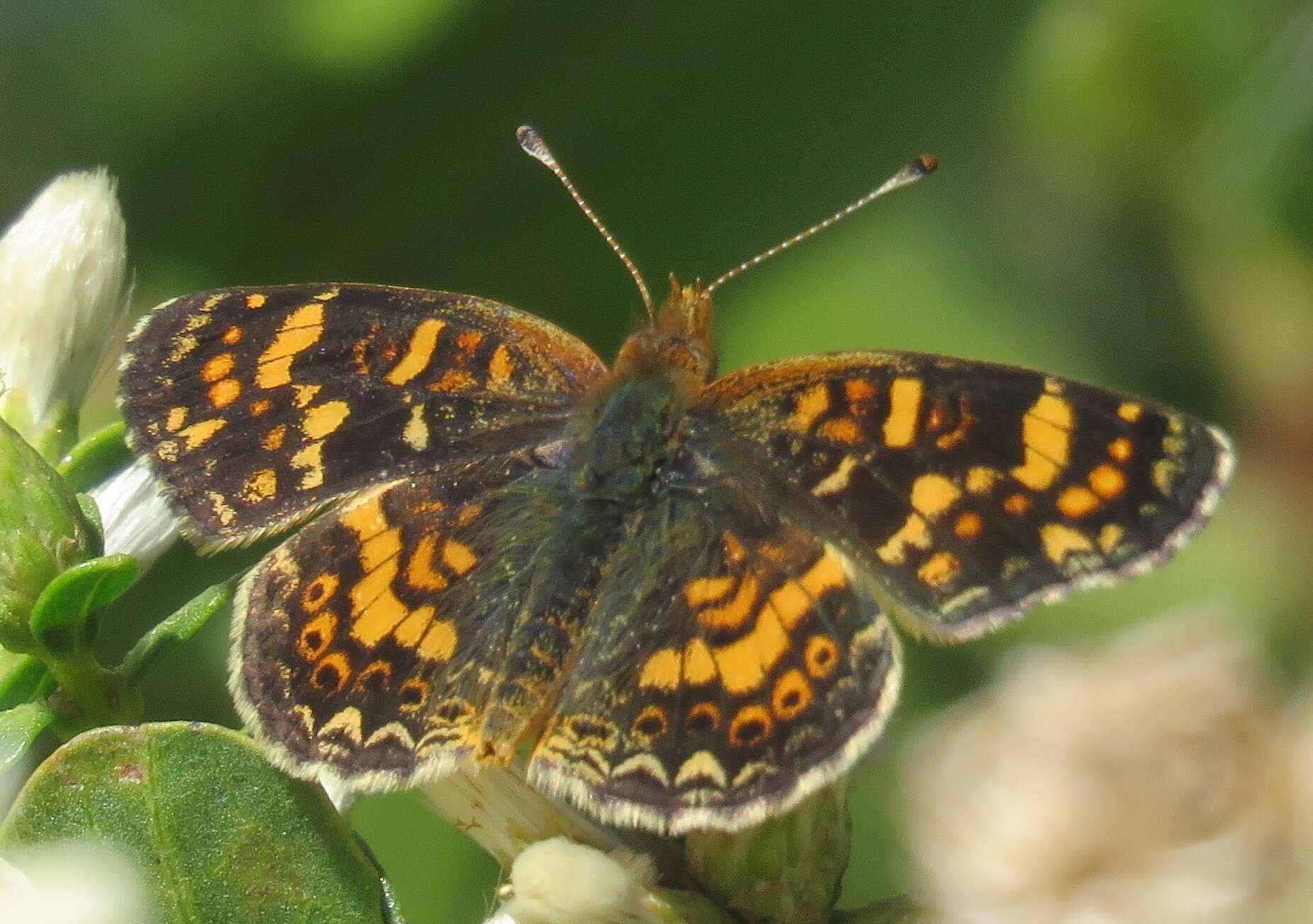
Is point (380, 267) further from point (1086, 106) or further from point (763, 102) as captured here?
point (1086, 106)

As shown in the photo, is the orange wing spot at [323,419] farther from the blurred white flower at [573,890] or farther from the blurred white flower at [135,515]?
the blurred white flower at [573,890]

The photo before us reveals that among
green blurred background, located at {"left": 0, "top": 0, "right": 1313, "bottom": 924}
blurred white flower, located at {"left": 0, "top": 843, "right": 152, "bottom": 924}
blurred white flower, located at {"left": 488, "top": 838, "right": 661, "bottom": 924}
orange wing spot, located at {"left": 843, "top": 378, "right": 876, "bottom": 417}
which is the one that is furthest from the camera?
green blurred background, located at {"left": 0, "top": 0, "right": 1313, "bottom": 924}

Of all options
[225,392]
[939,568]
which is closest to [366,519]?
[225,392]

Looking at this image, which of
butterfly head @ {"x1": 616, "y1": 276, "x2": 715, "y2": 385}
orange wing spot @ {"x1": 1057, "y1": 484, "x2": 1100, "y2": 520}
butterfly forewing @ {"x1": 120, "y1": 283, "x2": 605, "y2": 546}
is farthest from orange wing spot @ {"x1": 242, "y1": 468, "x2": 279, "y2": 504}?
orange wing spot @ {"x1": 1057, "y1": 484, "x2": 1100, "y2": 520}

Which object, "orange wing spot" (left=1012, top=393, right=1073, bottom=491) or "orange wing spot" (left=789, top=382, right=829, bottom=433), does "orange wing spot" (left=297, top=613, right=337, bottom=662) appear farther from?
"orange wing spot" (left=1012, top=393, right=1073, bottom=491)

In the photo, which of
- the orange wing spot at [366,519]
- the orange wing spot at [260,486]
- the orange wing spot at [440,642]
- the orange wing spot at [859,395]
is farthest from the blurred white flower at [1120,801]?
the orange wing spot at [260,486]

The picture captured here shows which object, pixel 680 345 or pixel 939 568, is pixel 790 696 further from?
pixel 680 345
